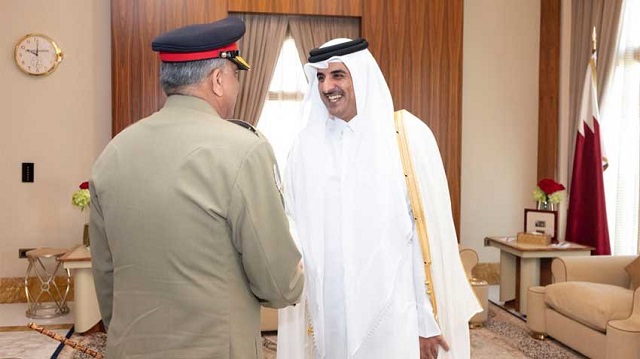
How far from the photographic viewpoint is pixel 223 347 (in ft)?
5.23

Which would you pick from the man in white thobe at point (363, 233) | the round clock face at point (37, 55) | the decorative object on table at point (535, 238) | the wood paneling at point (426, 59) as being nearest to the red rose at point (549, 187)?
the decorative object on table at point (535, 238)

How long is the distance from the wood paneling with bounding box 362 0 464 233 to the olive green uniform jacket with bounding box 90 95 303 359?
484 centimetres

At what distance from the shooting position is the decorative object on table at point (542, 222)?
589cm

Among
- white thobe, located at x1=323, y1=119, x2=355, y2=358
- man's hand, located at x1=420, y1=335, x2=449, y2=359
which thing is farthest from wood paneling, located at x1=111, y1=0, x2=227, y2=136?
Answer: man's hand, located at x1=420, y1=335, x2=449, y2=359

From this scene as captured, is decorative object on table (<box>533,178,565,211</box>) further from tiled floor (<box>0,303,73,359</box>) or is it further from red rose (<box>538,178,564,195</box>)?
tiled floor (<box>0,303,73,359</box>)

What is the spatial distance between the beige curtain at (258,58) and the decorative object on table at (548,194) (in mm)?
2726

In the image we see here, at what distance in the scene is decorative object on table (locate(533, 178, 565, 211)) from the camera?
6020 mm

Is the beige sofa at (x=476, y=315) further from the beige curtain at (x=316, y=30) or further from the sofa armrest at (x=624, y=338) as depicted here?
the beige curtain at (x=316, y=30)

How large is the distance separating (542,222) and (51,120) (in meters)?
4.66

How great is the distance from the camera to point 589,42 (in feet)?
21.8

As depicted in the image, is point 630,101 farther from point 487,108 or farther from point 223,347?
point 223,347

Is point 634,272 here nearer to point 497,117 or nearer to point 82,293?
point 497,117

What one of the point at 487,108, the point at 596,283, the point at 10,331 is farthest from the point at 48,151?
the point at 596,283

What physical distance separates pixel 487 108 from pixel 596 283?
266 cm
